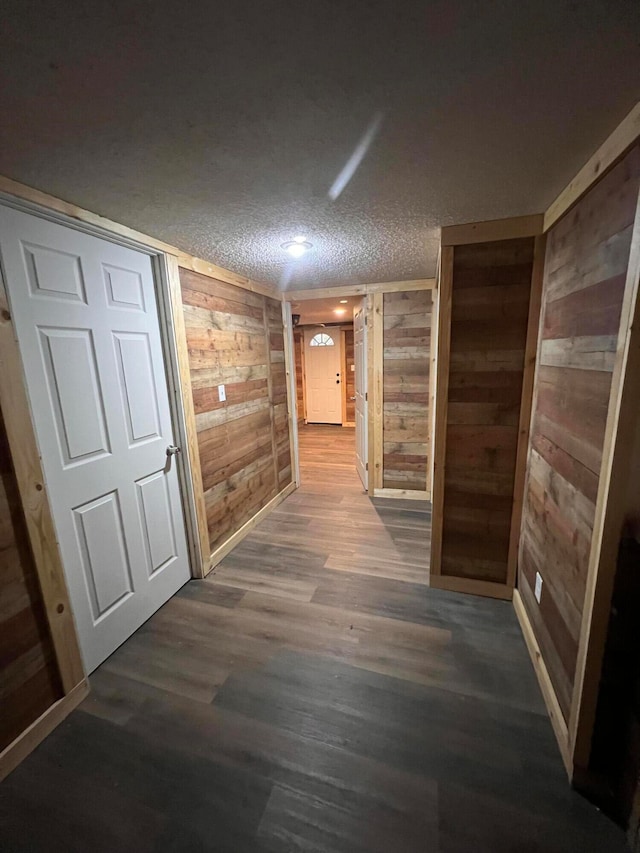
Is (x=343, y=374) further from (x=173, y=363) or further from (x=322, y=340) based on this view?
(x=173, y=363)

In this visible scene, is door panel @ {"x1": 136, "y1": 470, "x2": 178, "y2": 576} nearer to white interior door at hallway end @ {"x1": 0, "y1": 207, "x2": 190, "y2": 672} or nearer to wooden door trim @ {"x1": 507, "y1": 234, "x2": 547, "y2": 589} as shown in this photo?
white interior door at hallway end @ {"x1": 0, "y1": 207, "x2": 190, "y2": 672}

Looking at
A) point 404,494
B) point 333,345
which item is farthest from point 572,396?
point 333,345

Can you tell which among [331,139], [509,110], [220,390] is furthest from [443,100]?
[220,390]

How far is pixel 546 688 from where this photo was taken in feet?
4.91

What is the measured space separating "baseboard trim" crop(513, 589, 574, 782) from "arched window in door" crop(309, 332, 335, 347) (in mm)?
5931

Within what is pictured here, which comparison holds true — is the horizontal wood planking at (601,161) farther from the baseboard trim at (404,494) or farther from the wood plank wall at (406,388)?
the baseboard trim at (404,494)

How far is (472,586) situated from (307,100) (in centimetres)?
247

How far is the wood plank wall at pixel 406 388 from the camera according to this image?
131 inches

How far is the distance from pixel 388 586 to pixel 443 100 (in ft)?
7.74

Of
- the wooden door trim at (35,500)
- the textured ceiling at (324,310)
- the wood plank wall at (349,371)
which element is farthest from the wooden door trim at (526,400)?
the wood plank wall at (349,371)

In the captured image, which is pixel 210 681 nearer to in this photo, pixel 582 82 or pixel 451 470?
pixel 451 470

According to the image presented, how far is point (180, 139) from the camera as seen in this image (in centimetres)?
104

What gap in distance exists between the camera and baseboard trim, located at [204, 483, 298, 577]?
255 centimetres

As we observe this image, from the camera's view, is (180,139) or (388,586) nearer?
(180,139)
